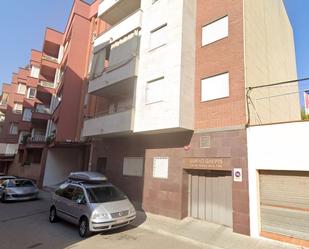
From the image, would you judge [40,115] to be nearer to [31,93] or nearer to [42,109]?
[42,109]

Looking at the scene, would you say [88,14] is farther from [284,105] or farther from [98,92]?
[284,105]

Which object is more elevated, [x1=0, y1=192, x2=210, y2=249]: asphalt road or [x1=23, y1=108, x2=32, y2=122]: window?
[x1=23, y1=108, x2=32, y2=122]: window

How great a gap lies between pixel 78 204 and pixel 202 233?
4805 millimetres

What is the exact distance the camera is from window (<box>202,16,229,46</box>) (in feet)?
35.2

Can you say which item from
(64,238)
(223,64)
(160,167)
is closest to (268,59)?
(223,64)

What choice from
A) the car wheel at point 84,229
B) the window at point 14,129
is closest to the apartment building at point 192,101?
the car wheel at point 84,229

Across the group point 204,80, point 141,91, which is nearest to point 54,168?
point 141,91

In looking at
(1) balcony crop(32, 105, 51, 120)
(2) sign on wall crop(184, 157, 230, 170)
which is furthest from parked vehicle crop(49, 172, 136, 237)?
(1) balcony crop(32, 105, 51, 120)

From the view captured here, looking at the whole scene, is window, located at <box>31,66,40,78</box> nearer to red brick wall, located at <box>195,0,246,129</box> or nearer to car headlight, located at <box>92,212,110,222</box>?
red brick wall, located at <box>195,0,246,129</box>

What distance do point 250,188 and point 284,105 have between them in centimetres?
797

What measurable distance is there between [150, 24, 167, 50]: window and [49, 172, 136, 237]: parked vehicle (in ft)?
24.1

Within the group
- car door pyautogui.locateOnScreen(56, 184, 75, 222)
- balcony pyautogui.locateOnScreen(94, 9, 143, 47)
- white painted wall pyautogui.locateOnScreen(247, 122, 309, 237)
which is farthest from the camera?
balcony pyautogui.locateOnScreen(94, 9, 143, 47)

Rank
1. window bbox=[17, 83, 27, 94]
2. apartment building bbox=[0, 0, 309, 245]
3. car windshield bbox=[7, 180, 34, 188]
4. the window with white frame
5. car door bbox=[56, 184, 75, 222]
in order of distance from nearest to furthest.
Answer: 1. apartment building bbox=[0, 0, 309, 245]
2. car door bbox=[56, 184, 75, 222]
3. the window with white frame
4. car windshield bbox=[7, 180, 34, 188]
5. window bbox=[17, 83, 27, 94]

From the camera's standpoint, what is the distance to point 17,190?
15.5 meters
